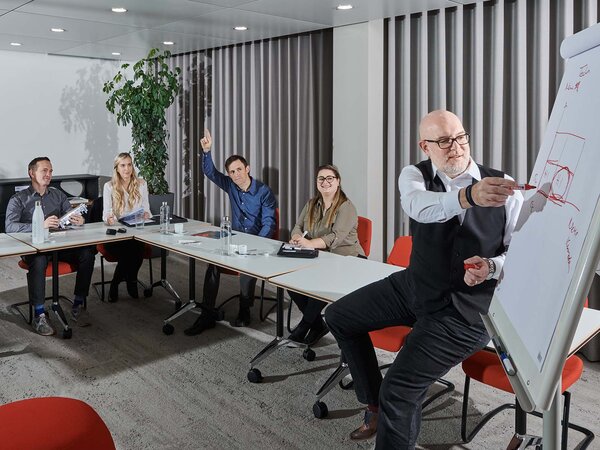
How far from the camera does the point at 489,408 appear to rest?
3.04 m

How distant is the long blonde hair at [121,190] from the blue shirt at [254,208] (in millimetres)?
856

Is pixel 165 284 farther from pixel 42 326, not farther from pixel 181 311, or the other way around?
pixel 42 326

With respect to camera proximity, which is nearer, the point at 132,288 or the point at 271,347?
the point at 271,347

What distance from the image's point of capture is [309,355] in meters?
3.69

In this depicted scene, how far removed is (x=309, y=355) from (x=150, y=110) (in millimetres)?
3704

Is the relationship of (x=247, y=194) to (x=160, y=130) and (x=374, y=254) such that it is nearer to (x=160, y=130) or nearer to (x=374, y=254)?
(x=374, y=254)

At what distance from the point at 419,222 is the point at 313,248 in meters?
1.49

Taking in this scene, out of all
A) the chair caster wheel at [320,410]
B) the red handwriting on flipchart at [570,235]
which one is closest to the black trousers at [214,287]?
the chair caster wheel at [320,410]

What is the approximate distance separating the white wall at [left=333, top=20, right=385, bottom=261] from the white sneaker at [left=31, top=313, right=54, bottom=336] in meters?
2.56

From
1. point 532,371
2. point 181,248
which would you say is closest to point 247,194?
point 181,248

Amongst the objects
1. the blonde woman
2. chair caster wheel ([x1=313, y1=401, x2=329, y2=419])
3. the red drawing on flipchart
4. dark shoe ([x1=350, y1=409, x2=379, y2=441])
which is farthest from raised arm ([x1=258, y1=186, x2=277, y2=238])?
the red drawing on flipchart

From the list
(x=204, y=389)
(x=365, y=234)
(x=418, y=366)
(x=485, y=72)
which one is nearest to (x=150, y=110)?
(x=365, y=234)

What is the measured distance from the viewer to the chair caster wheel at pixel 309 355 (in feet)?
12.1

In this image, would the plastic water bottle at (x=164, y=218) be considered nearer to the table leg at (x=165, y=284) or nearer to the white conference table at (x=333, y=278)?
the table leg at (x=165, y=284)
